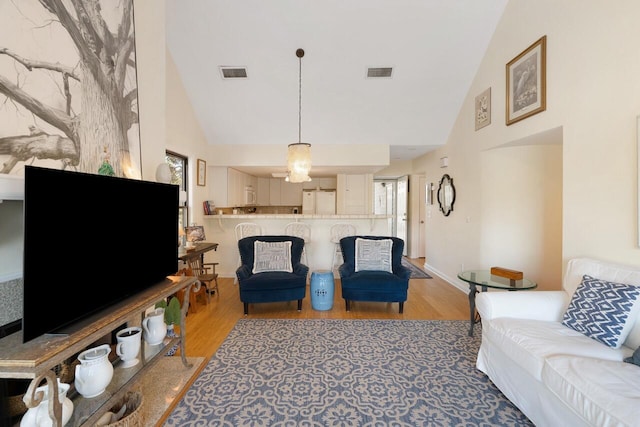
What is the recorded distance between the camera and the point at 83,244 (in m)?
1.35

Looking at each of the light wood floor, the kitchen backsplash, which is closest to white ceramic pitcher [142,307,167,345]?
the kitchen backsplash

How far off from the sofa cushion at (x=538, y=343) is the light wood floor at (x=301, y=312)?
1368 mm

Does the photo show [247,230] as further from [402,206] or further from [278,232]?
[402,206]

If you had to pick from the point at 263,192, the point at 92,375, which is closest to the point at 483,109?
the point at 92,375

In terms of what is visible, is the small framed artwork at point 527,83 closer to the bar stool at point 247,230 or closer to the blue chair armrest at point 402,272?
the blue chair armrest at point 402,272

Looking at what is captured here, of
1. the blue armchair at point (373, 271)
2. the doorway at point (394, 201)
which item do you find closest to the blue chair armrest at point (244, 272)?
the blue armchair at point (373, 271)

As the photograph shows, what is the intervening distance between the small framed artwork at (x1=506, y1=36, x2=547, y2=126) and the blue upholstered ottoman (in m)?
2.84

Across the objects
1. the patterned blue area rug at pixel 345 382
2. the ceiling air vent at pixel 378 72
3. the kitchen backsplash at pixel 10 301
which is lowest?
the patterned blue area rug at pixel 345 382

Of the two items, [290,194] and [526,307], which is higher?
[290,194]

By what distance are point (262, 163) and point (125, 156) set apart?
3468 millimetres

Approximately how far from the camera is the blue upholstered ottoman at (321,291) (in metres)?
3.60

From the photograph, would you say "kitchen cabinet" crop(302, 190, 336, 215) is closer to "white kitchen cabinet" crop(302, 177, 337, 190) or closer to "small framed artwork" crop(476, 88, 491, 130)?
"white kitchen cabinet" crop(302, 177, 337, 190)

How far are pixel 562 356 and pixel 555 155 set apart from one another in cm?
305

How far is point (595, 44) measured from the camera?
7.55 feet
